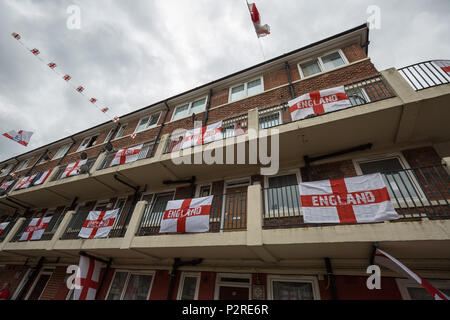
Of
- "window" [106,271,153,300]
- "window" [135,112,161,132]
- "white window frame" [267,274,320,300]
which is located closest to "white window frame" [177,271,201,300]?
"window" [106,271,153,300]

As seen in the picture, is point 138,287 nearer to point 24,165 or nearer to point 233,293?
point 233,293

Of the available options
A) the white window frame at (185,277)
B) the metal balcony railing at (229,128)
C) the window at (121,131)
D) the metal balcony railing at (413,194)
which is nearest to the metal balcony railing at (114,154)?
the metal balcony railing at (229,128)

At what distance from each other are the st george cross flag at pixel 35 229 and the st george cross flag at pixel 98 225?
10.0 feet

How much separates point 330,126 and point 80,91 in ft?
41.5

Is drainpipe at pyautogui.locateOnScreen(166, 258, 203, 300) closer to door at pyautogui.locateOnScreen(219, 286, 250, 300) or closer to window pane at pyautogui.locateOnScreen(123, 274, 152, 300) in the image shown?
door at pyautogui.locateOnScreen(219, 286, 250, 300)

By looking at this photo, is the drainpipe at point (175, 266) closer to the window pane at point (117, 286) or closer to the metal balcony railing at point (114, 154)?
the window pane at point (117, 286)

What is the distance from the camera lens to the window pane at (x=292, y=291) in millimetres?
5090

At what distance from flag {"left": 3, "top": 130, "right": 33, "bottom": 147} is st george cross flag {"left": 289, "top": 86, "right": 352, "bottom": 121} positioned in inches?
768

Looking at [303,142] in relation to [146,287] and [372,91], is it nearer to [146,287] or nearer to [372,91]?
[372,91]

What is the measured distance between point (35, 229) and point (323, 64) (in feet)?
53.5

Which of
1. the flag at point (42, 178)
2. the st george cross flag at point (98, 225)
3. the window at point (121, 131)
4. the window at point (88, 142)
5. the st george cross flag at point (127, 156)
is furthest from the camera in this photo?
the window at point (88, 142)

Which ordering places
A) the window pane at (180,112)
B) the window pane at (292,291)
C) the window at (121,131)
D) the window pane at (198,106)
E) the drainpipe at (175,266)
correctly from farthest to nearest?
the window at (121,131) < the window pane at (180,112) < the window pane at (198,106) < the drainpipe at (175,266) < the window pane at (292,291)

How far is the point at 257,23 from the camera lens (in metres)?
9.17

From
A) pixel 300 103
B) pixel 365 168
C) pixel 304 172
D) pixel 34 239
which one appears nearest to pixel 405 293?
pixel 365 168
